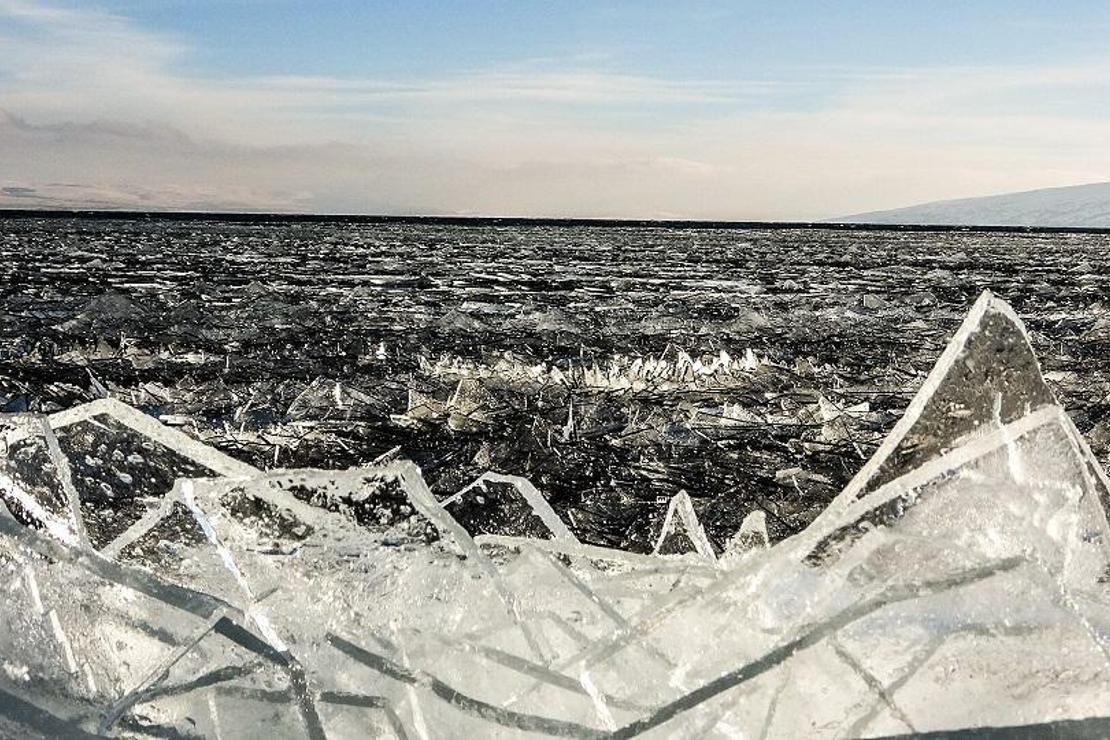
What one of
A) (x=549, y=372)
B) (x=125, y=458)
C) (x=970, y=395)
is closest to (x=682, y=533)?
(x=970, y=395)

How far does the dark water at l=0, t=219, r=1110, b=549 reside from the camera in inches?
154

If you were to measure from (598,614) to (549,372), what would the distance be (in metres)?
4.74

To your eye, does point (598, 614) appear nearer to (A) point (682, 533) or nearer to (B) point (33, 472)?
(A) point (682, 533)

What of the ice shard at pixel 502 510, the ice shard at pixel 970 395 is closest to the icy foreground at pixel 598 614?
the ice shard at pixel 970 395

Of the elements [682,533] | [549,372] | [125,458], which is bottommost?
[549,372]

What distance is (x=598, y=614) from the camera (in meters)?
1.44

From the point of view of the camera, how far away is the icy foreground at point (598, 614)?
3.98 ft

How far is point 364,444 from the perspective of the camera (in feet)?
14.0

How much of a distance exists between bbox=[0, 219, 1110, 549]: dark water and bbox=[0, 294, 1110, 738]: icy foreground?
166cm

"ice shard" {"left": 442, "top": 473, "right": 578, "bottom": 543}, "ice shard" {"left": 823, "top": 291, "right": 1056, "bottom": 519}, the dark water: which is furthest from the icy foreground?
the dark water

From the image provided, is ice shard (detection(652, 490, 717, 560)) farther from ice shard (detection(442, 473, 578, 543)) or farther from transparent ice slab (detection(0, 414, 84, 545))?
transparent ice slab (detection(0, 414, 84, 545))

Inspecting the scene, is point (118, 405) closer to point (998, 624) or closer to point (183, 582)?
point (183, 582)

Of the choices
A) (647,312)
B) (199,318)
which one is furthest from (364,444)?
(647,312)

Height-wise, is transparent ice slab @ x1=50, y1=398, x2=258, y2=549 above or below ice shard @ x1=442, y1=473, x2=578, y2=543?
above
